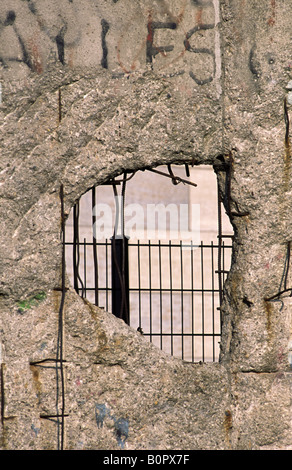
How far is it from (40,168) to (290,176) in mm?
1276

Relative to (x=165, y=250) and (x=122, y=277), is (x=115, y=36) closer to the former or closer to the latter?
(x=122, y=277)

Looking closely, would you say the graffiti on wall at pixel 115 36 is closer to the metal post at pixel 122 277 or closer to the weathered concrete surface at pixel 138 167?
the weathered concrete surface at pixel 138 167

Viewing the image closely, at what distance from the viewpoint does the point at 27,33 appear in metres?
3.28

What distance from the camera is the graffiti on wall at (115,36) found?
10.7ft

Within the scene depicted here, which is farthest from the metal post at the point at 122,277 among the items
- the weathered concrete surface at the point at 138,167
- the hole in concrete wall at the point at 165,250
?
the hole in concrete wall at the point at 165,250

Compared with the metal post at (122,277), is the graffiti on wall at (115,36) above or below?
above
